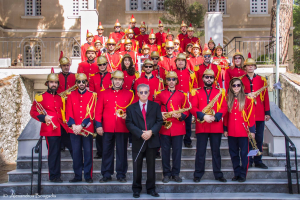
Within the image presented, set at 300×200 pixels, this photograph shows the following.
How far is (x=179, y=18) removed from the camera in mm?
15625

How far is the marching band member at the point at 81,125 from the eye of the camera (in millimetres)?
6109

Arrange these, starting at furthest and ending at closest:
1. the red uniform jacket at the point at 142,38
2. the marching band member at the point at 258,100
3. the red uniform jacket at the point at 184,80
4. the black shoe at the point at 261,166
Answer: the red uniform jacket at the point at 142,38 < the red uniform jacket at the point at 184,80 < the marching band member at the point at 258,100 < the black shoe at the point at 261,166

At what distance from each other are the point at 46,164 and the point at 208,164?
3.61 metres

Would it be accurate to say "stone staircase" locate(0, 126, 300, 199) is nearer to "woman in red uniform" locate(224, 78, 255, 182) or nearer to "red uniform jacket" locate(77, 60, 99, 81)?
"woman in red uniform" locate(224, 78, 255, 182)

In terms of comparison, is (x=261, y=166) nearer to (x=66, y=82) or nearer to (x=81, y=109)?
(x=81, y=109)

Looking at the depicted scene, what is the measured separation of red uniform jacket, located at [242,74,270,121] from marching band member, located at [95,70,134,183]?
280 cm

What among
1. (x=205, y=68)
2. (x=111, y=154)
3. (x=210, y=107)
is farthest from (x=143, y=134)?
(x=205, y=68)

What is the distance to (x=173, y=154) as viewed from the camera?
→ 6098 millimetres

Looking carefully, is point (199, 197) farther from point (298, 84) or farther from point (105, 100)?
point (298, 84)

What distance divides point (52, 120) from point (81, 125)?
664 millimetres

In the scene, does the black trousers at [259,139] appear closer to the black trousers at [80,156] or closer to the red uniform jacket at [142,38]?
the black trousers at [80,156]

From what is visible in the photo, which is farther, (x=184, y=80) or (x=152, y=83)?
(x=184, y=80)

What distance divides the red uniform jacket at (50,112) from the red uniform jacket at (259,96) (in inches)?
159

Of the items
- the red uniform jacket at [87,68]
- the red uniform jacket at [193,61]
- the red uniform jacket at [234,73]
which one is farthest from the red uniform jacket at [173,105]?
the red uniform jacket at [193,61]
